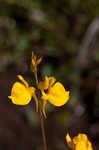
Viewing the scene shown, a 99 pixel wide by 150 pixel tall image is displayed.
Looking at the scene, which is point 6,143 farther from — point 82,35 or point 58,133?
point 82,35

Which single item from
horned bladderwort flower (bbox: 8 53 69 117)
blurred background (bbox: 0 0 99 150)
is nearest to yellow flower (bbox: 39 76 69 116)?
horned bladderwort flower (bbox: 8 53 69 117)

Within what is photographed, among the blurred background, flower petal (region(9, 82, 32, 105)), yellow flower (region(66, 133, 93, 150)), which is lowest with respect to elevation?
yellow flower (region(66, 133, 93, 150))

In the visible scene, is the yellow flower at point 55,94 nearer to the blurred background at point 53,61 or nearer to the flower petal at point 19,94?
the flower petal at point 19,94

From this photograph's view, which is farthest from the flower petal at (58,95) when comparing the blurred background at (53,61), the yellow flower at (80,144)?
the blurred background at (53,61)

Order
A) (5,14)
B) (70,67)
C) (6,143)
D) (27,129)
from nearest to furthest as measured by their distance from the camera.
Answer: (6,143) → (27,129) → (70,67) → (5,14)

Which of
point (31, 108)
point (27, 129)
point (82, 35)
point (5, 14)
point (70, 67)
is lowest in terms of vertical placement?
point (27, 129)

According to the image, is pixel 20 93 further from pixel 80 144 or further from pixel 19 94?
pixel 80 144

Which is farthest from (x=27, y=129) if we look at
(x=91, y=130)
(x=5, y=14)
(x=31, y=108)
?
(x=5, y=14)

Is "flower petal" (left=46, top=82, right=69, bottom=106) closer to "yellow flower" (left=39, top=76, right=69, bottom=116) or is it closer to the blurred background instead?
"yellow flower" (left=39, top=76, right=69, bottom=116)
